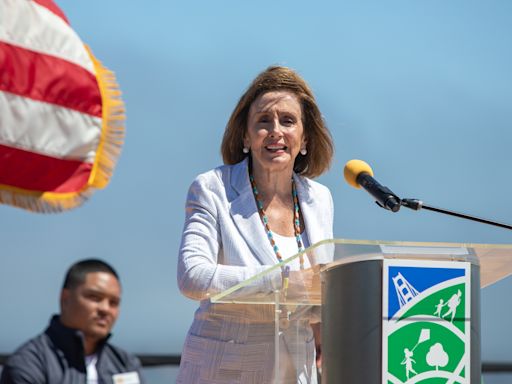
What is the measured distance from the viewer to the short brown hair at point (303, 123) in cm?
315

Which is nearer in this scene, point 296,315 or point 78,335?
point 296,315

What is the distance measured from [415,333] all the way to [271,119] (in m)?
1.23

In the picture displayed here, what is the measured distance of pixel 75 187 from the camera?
1788 millimetres

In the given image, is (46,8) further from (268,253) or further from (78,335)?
(268,253)

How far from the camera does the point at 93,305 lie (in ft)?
8.87

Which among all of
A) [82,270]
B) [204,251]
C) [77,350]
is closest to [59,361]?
[77,350]

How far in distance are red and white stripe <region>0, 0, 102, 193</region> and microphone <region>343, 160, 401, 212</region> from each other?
33.2 inches

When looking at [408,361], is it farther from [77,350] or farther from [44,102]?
[77,350]

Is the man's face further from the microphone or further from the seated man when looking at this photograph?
the microphone

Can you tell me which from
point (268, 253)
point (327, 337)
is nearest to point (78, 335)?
point (268, 253)

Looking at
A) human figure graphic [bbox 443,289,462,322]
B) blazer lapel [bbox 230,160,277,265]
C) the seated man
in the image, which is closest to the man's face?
the seated man

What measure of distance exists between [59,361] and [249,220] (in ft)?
2.36

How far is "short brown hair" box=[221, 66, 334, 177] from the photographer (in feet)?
10.3

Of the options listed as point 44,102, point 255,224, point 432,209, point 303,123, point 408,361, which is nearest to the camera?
point 44,102
